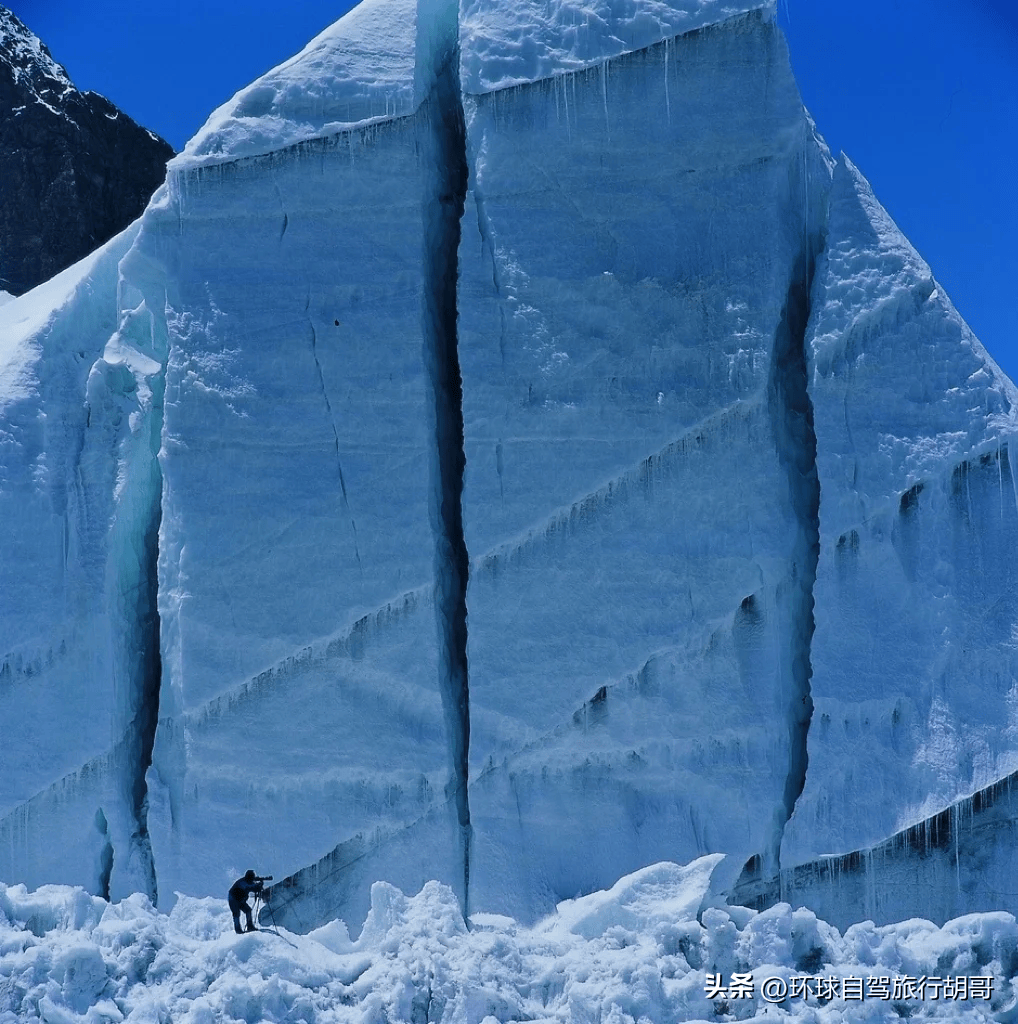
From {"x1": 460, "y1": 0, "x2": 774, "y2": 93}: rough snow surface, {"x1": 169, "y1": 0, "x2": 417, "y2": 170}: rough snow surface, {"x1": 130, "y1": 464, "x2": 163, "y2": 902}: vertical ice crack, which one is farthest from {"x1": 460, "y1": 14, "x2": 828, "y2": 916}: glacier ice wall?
{"x1": 130, "y1": 464, "x2": 163, "y2": 902}: vertical ice crack

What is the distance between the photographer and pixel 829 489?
9789mm

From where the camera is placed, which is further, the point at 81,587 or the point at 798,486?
the point at 81,587

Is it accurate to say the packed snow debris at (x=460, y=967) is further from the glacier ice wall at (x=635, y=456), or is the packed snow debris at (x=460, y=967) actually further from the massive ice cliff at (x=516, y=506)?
the glacier ice wall at (x=635, y=456)

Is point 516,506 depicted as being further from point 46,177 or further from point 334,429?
point 46,177

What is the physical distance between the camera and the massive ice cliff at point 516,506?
9672mm

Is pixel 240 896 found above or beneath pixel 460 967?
above

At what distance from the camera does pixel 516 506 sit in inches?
402

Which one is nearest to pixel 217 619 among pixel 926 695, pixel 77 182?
pixel 926 695

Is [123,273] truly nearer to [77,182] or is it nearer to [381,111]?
[381,111]

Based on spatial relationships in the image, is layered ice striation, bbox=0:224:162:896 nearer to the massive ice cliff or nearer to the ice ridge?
the massive ice cliff

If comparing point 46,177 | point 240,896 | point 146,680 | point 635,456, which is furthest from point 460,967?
point 46,177

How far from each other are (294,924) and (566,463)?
4.19m

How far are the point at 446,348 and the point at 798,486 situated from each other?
3.08 meters

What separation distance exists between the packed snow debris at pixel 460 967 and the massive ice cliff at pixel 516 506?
1.26m
